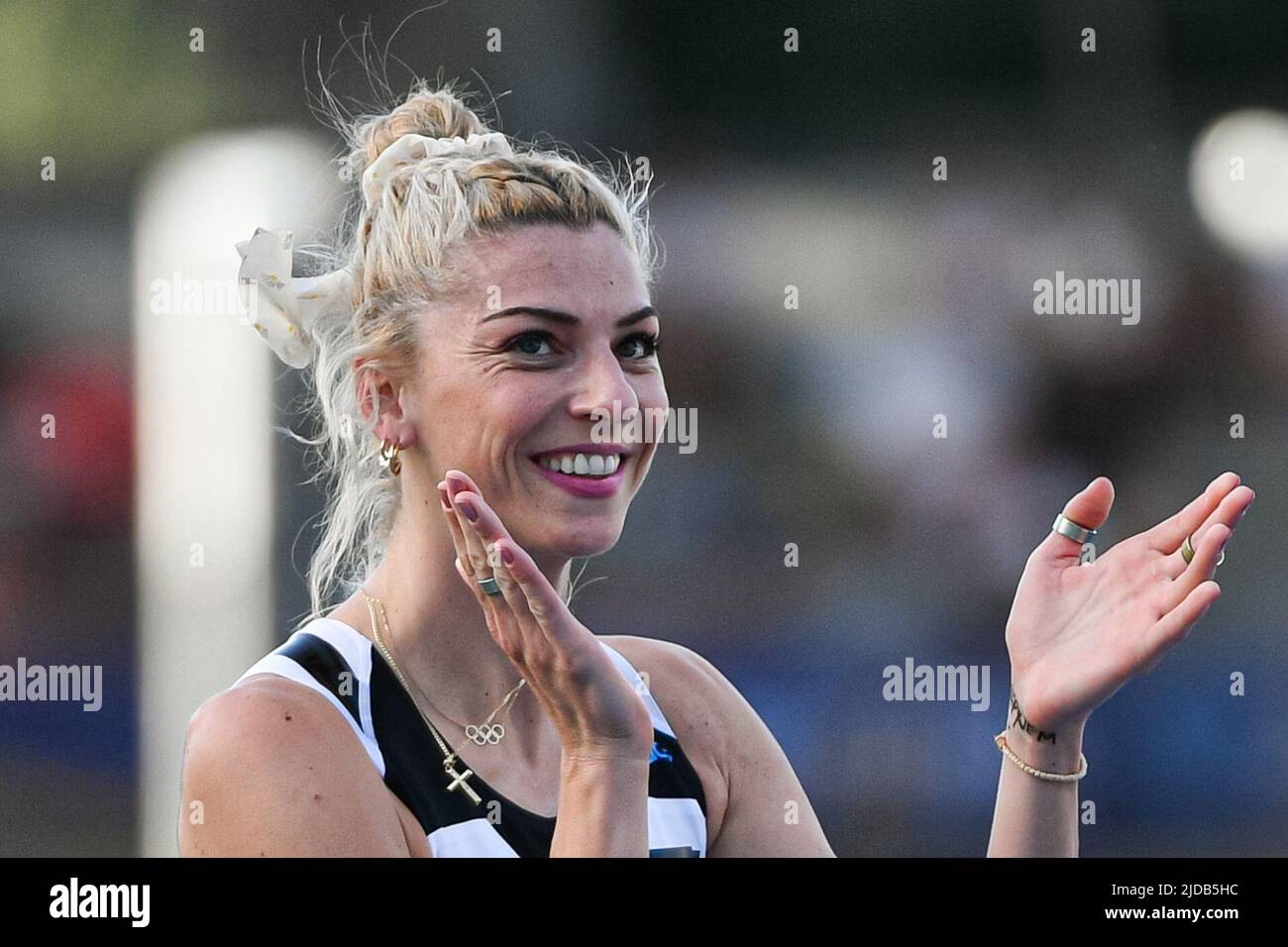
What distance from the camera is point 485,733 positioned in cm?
225

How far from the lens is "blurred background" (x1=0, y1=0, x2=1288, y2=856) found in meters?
2.51

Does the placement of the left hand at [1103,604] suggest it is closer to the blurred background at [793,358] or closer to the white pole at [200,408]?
the blurred background at [793,358]

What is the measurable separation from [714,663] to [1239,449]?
106 cm

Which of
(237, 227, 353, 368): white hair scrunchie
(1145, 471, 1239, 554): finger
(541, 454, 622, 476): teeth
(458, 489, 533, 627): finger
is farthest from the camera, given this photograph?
(237, 227, 353, 368): white hair scrunchie

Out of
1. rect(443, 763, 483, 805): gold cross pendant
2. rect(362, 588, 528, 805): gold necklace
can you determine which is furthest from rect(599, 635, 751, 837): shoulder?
rect(443, 763, 483, 805): gold cross pendant

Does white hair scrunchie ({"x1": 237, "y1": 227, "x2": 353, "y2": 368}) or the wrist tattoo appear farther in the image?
white hair scrunchie ({"x1": 237, "y1": 227, "x2": 353, "y2": 368})

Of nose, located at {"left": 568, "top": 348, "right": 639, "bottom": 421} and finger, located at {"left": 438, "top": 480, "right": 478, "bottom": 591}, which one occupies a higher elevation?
nose, located at {"left": 568, "top": 348, "right": 639, "bottom": 421}

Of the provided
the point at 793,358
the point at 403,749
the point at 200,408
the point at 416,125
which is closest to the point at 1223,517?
the point at 793,358

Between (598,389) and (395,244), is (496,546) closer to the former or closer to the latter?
(598,389)

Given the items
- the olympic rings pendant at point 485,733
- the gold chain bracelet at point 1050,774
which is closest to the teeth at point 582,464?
the olympic rings pendant at point 485,733

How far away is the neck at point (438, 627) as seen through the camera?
2.24 meters

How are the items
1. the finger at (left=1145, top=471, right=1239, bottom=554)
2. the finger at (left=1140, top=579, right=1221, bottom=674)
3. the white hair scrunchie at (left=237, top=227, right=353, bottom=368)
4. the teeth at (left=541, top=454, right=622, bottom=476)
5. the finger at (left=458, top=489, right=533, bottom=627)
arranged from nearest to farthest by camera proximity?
the finger at (left=458, top=489, right=533, bottom=627) → the finger at (left=1140, top=579, right=1221, bottom=674) → the finger at (left=1145, top=471, right=1239, bottom=554) → the teeth at (left=541, top=454, right=622, bottom=476) → the white hair scrunchie at (left=237, top=227, right=353, bottom=368)

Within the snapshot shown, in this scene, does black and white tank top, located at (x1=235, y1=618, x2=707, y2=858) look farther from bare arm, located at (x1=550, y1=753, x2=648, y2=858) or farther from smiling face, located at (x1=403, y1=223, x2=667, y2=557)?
smiling face, located at (x1=403, y1=223, x2=667, y2=557)

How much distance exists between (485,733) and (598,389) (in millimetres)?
590
